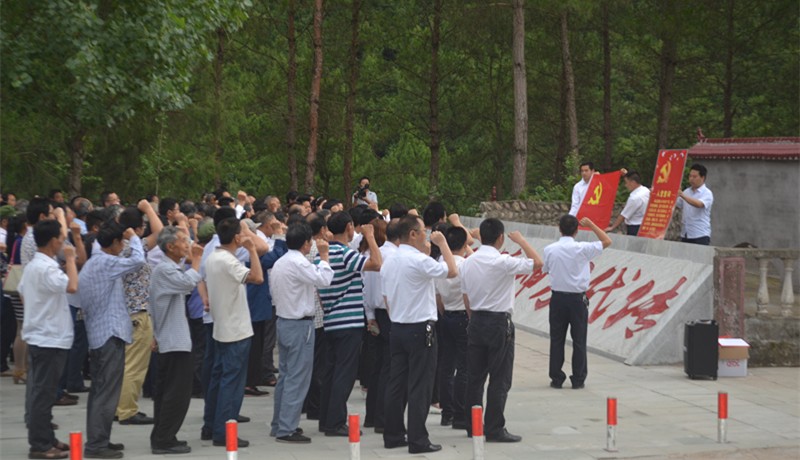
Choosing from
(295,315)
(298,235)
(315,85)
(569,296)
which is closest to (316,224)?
(298,235)

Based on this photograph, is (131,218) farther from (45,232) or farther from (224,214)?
(224,214)

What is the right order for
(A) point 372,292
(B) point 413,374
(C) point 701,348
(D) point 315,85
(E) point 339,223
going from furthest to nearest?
(D) point 315,85, (C) point 701,348, (A) point 372,292, (E) point 339,223, (B) point 413,374

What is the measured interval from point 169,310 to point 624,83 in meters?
39.2

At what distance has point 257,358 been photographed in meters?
13.3

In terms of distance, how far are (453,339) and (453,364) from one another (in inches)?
14.4

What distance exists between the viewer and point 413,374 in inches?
404

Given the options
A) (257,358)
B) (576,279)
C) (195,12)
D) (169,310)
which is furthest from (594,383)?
(195,12)

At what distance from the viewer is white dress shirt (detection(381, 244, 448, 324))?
10133 millimetres

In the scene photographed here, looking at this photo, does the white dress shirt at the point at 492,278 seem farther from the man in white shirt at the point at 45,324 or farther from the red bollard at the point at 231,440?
the man in white shirt at the point at 45,324

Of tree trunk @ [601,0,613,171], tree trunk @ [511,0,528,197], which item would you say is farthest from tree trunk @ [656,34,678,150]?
tree trunk @ [511,0,528,197]

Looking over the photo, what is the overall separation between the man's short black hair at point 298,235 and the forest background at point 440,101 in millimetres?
17554

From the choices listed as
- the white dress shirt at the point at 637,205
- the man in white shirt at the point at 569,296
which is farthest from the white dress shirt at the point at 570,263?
the white dress shirt at the point at 637,205

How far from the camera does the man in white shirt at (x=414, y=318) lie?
33.3ft

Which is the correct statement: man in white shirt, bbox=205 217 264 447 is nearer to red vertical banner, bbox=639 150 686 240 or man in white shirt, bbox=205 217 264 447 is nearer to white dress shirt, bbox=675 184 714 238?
white dress shirt, bbox=675 184 714 238
